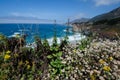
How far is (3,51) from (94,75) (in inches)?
111

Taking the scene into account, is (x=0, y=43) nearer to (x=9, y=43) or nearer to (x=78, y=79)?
(x=9, y=43)

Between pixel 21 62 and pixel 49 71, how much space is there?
2.76ft

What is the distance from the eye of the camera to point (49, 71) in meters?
7.24

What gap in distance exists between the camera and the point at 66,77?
6.75 metres

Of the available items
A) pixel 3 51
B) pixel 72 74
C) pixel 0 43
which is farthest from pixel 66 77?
pixel 0 43

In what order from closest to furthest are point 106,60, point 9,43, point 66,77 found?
point 66,77 < point 106,60 < point 9,43

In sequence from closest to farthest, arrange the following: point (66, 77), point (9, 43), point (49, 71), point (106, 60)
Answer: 1. point (66, 77)
2. point (49, 71)
3. point (106, 60)
4. point (9, 43)

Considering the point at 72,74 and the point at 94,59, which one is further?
the point at 94,59

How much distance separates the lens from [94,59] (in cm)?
775

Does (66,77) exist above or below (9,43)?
below

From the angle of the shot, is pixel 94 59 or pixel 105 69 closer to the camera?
pixel 105 69

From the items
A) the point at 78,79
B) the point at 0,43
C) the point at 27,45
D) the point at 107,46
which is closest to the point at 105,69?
the point at 78,79

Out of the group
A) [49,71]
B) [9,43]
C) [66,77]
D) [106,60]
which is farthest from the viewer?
[9,43]

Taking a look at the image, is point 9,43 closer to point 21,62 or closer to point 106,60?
point 21,62
